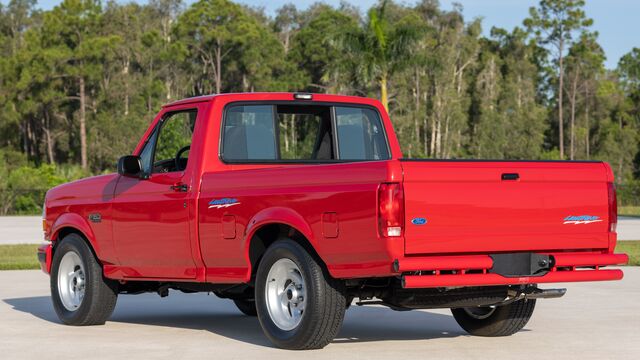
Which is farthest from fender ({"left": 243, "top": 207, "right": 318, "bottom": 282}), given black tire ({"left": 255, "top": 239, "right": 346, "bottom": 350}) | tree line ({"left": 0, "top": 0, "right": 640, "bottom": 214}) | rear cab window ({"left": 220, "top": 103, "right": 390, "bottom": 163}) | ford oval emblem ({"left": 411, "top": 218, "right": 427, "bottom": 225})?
tree line ({"left": 0, "top": 0, "right": 640, "bottom": 214})

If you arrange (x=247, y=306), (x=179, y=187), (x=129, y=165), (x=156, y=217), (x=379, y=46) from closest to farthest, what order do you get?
(x=179, y=187) < (x=156, y=217) < (x=129, y=165) < (x=247, y=306) < (x=379, y=46)

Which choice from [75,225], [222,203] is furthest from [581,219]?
[75,225]

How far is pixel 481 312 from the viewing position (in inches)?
427

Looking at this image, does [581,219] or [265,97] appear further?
[265,97]

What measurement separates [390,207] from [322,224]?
73 centimetres

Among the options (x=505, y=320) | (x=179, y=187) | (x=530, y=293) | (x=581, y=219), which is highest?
(x=179, y=187)

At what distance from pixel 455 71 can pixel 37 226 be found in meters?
66.5

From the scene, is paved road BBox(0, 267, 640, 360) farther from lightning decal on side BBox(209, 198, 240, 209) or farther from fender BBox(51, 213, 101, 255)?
lightning decal on side BBox(209, 198, 240, 209)

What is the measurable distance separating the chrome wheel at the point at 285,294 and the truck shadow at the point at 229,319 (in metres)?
0.50

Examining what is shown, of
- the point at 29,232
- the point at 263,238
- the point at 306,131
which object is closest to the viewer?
the point at 263,238

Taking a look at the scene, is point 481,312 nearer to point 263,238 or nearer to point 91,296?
point 263,238

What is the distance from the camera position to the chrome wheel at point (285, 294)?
9523mm

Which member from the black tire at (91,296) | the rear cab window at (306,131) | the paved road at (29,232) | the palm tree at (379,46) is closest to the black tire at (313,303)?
the rear cab window at (306,131)

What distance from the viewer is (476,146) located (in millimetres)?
96750
